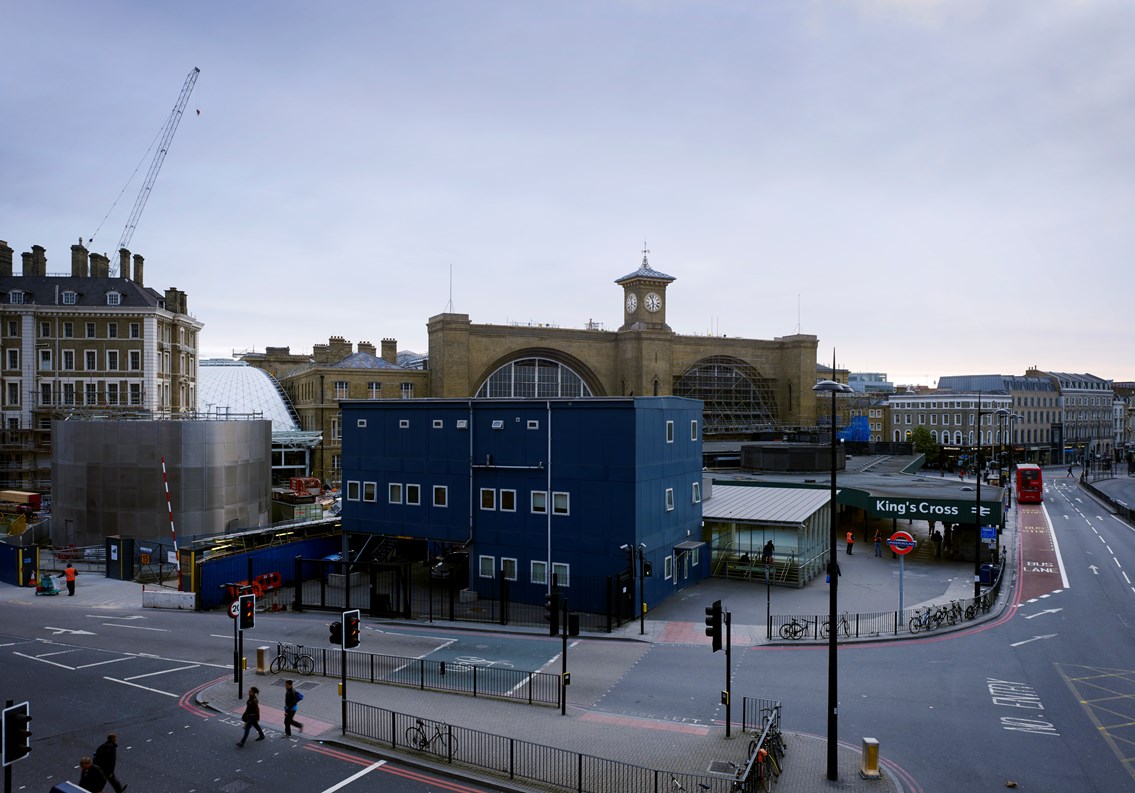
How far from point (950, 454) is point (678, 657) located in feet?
376

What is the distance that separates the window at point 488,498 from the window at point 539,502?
76.9 inches

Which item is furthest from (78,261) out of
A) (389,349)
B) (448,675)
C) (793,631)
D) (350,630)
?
(793,631)

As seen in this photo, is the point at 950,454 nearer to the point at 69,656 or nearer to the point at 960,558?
the point at 960,558

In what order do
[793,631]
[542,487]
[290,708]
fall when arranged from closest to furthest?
[290,708]
[793,631]
[542,487]

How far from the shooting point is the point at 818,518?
39.5 metres

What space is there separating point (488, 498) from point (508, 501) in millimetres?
1030

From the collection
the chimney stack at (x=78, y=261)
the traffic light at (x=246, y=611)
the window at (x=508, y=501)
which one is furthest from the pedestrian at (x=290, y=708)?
the chimney stack at (x=78, y=261)

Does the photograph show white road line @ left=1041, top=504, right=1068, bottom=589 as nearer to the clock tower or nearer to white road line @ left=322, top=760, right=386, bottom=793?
white road line @ left=322, top=760, right=386, bottom=793

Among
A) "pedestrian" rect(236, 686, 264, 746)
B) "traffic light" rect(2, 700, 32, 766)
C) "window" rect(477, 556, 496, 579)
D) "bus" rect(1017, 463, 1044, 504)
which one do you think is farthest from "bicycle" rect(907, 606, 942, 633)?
"bus" rect(1017, 463, 1044, 504)

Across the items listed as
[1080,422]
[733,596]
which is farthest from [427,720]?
[1080,422]

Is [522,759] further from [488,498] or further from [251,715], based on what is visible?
[488,498]

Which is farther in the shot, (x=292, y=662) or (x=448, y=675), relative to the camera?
(x=292, y=662)

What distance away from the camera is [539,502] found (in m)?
32.6

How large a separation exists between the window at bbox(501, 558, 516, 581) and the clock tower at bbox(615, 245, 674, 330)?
57.1 m
